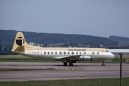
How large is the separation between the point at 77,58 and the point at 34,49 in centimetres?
634

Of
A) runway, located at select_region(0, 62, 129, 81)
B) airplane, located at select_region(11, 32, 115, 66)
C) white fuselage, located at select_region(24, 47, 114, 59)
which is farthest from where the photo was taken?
white fuselage, located at select_region(24, 47, 114, 59)

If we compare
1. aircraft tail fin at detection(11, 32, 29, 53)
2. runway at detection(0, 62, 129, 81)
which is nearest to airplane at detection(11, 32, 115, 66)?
aircraft tail fin at detection(11, 32, 29, 53)

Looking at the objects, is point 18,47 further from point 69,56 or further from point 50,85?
point 50,85

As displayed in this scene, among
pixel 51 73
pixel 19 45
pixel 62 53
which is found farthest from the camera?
pixel 19 45

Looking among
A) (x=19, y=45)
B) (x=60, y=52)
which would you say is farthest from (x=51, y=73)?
(x=19, y=45)

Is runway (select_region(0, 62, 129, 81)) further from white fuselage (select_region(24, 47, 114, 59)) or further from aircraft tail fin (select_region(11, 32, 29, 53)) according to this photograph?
aircraft tail fin (select_region(11, 32, 29, 53))

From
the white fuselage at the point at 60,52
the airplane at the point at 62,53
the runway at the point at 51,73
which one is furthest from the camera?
the white fuselage at the point at 60,52

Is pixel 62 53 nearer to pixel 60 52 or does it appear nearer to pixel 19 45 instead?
pixel 60 52

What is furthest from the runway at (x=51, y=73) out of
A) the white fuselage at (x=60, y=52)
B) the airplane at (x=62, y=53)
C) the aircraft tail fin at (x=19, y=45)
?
the aircraft tail fin at (x=19, y=45)

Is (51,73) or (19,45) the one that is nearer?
(51,73)

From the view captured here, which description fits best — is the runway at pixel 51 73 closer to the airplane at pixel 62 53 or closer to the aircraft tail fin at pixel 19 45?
the airplane at pixel 62 53

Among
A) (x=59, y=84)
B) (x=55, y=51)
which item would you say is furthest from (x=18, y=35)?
(x=59, y=84)

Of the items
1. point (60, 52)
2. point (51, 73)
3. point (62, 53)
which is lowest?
point (51, 73)

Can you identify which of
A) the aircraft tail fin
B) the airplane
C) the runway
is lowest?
the runway
